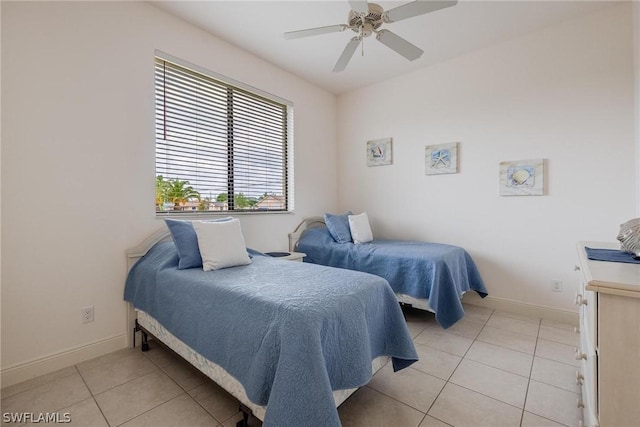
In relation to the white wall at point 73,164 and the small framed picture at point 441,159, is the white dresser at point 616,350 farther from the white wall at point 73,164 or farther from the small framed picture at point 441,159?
the white wall at point 73,164

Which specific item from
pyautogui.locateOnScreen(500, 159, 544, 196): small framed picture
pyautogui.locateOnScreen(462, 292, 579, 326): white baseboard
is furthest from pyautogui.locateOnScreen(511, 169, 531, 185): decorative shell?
pyautogui.locateOnScreen(462, 292, 579, 326): white baseboard

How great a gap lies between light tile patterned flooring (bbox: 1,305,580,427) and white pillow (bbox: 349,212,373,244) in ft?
4.60

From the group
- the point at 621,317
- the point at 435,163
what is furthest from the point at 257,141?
the point at 621,317

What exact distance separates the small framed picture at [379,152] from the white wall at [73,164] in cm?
248

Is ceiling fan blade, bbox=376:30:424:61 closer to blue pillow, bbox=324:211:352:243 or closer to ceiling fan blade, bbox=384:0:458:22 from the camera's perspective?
ceiling fan blade, bbox=384:0:458:22

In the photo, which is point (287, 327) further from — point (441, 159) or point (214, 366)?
point (441, 159)

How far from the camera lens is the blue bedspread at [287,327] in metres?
1.10

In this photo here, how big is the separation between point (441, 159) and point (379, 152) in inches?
33.6

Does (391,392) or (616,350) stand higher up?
(616,350)

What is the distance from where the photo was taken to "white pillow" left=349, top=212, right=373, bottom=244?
3.41 meters

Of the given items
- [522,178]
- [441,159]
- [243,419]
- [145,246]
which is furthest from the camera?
[441,159]

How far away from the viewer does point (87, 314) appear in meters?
2.07

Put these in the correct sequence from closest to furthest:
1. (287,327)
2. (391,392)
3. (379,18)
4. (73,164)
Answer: (287,327) → (391,392) → (379,18) → (73,164)

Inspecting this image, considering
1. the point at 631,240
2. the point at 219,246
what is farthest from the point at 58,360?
Answer: the point at 631,240
